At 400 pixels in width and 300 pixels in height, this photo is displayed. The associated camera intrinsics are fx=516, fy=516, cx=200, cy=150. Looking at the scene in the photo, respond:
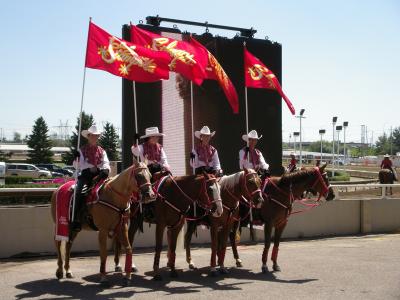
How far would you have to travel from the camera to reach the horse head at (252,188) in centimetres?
928

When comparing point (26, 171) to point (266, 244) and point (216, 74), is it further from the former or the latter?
point (266, 244)

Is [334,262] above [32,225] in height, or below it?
below

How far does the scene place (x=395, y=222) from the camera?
1581 centimetres

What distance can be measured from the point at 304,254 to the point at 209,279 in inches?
136

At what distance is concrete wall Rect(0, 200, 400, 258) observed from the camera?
11.1 m

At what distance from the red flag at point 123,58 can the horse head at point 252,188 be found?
2774 mm

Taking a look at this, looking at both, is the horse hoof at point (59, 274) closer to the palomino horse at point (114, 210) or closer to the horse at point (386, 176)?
the palomino horse at point (114, 210)

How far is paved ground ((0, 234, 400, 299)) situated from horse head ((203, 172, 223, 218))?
124 cm

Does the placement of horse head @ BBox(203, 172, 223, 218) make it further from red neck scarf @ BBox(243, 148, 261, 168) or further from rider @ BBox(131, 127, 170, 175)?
red neck scarf @ BBox(243, 148, 261, 168)

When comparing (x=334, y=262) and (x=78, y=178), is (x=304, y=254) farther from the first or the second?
(x=78, y=178)

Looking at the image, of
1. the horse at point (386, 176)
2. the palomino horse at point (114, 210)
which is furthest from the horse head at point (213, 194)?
the horse at point (386, 176)

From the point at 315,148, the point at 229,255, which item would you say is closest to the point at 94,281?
the point at 229,255

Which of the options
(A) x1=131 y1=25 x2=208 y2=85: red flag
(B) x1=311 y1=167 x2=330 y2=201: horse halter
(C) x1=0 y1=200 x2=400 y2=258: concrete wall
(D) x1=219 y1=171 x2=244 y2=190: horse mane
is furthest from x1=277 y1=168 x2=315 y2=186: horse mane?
(C) x1=0 y1=200 x2=400 y2=258: concrete wall

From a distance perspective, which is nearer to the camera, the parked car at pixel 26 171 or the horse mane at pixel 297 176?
the horse mane at pixel 297 176
